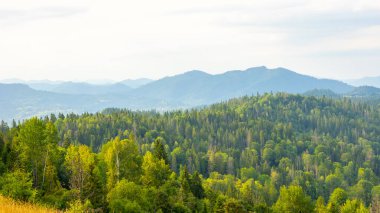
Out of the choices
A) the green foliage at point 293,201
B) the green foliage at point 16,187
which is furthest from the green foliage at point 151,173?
the green foliage at point 293,201

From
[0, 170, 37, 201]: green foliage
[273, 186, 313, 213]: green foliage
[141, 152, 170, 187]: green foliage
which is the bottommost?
[273, 186, 313, 213]: green foliage

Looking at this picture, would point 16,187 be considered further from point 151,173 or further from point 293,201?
point 293,201

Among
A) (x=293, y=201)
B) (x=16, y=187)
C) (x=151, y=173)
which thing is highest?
(x=16, y=187)

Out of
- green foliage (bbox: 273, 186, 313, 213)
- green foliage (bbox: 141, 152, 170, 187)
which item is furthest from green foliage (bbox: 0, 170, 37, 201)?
green foliage (bbox: 273, 186, 313, 213)

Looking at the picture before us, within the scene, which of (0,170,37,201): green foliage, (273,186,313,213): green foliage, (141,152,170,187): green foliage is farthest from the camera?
(273,186,313,213): green foliage

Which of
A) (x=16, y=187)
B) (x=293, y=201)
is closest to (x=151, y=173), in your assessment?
(x=16, y=187)

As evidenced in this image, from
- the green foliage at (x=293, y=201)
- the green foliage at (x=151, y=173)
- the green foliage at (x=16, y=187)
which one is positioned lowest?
the green foliage at (x=293, y=201)

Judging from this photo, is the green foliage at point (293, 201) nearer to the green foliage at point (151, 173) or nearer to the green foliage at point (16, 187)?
the green foliage at point (151, 173)

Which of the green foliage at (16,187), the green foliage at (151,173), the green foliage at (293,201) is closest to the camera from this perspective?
the green foliage at (16,187)

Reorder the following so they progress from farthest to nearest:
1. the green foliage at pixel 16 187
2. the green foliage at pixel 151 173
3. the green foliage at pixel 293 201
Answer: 1. the green foliage at pixel 293 201
2. the green foliage at pixel 151 173
3. the green foliage at pixel 16 187

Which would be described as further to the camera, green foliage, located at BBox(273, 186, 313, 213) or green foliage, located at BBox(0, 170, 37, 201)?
green foliage, located at BBox(273, 186, 313, 213)

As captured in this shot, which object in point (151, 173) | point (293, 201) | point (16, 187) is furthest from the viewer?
point (293, 201)

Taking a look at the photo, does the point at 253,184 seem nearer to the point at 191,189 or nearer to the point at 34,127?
the point at 191,189

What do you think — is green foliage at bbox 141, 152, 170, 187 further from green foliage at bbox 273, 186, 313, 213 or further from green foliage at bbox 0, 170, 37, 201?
green foliage at bbox 273, 186, 313, 213
